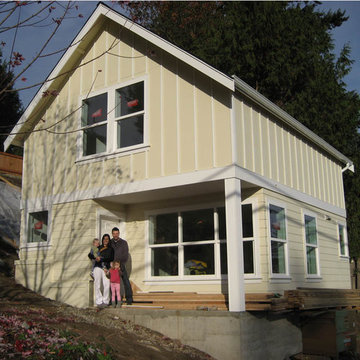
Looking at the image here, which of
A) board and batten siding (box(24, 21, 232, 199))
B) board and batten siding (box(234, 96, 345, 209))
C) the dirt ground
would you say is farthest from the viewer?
board and batten siding (box(234, 96, 345, 209))

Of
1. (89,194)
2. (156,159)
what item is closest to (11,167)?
(89,194)

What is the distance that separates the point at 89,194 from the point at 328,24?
17053mm

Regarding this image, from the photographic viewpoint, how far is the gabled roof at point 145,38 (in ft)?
33.6

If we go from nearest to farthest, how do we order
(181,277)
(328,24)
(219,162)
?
(219,162)
(181,277)
(328,24)

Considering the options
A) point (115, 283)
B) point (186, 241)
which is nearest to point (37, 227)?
point (115, 283)

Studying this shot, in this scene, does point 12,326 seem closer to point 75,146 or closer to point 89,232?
point 89,232

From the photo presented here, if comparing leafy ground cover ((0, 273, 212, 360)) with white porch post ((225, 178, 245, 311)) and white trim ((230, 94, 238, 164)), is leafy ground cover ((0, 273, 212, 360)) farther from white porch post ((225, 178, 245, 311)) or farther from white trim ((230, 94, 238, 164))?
white trim ((230, 94, 238, 164))

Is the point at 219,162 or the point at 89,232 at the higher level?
the point at 219,162

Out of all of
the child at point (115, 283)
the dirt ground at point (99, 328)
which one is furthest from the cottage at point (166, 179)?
the dirt ground at point (99, 328)

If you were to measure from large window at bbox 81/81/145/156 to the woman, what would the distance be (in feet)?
8.40

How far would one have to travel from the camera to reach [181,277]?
1188 cm

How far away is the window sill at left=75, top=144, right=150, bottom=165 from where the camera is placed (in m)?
11.6

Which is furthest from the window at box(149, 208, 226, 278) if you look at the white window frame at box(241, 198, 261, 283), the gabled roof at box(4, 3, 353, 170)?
the gabled roof at box(4, 3, 353, 170)

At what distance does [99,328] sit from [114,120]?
557 cm
